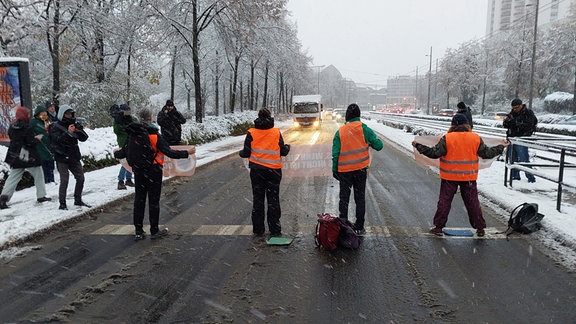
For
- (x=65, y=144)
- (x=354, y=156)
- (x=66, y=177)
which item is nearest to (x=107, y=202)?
(x=66, y=177)

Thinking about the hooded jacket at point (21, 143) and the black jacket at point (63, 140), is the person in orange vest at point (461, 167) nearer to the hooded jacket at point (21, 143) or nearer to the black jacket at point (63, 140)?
the black jacket at point (63, 140)

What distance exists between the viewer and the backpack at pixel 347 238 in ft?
18.6

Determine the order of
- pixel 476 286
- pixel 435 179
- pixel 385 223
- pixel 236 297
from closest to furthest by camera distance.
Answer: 1. pixel 236 297
2. pixel 476 286
3. pixel 385 223
4. pixel 435 179

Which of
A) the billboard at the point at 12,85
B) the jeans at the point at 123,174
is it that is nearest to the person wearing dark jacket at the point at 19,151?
the jeans at the point at 123,174

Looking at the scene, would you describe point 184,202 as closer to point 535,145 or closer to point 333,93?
point 535,145

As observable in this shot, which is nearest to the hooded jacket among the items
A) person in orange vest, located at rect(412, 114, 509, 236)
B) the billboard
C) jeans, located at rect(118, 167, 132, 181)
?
jeans, located at rect(118, 167, 132, 181)

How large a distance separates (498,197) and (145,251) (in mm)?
6870

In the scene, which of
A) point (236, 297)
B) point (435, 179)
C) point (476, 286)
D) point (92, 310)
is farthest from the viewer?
point (435, 179)

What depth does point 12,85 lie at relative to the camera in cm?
1000

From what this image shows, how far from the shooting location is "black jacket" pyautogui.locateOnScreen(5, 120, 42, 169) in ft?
25.3

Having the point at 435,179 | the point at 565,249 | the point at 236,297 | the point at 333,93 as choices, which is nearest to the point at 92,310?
the point at 236,297

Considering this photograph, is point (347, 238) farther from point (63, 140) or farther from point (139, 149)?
point (63, 140)

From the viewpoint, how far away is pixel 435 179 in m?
11.5

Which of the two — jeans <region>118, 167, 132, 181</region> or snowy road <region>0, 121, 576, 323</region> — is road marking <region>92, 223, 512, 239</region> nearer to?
snowy road <region>0, 121, 576, 323</region>
